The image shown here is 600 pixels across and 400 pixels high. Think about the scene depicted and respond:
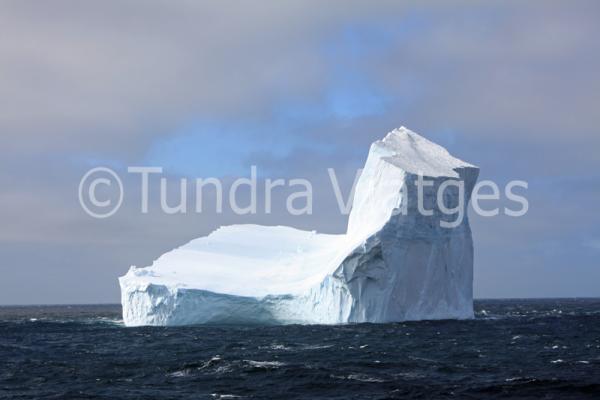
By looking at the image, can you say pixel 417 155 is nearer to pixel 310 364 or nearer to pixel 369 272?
A: pixel 369 272

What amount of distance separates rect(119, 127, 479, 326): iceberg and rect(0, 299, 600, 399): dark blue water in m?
1.47

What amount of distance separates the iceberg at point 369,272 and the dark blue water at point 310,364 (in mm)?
1473

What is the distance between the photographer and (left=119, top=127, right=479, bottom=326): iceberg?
1389 inches

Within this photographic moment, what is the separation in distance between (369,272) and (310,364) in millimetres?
12193

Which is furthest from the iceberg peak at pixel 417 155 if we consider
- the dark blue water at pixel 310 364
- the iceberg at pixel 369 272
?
the dark blue water at pixel 310 364

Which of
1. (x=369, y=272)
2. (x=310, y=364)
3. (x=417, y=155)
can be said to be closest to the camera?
(x=310, y=364)

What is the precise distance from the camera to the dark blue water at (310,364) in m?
18.2

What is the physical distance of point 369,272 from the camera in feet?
113

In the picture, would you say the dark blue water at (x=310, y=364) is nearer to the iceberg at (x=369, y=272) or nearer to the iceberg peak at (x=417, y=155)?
the iceberg at (x=369, y=272)

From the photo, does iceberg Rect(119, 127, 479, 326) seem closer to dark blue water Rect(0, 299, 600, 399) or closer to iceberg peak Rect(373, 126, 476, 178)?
iceberg peak Rect(373, 126, 476, 178)

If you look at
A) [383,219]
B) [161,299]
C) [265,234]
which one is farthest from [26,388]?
[265,234]

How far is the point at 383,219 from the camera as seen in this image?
120ft

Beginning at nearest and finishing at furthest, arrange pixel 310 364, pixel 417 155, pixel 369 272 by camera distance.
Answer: pixel 310 364, pixel 369 272, pixel 417 155

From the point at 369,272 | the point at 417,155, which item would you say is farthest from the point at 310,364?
the point at 417,155
